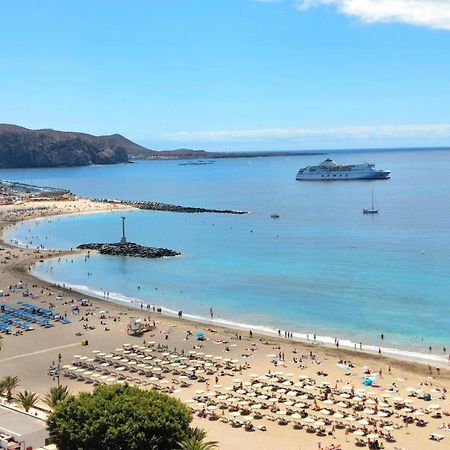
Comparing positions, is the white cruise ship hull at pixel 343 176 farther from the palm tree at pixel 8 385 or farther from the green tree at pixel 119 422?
the green tree at pixel 119 422

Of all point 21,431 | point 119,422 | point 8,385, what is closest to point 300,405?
point 119,422

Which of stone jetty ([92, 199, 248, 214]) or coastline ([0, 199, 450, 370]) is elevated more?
stone jetty ([92, 199, 248, 214])

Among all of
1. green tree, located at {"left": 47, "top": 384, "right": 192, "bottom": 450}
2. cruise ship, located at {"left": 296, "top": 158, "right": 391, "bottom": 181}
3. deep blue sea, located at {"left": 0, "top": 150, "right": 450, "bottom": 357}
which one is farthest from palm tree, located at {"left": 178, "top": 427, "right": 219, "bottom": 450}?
cruise ship, located at {"left": 296, "top": 158, "right": 391, "bottom": 181}

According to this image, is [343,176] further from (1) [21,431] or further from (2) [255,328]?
(1) [21,431]

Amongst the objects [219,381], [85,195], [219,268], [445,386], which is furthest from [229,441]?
[85,195]

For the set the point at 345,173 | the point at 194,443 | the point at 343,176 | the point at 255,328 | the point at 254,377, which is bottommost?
the point at 255,328

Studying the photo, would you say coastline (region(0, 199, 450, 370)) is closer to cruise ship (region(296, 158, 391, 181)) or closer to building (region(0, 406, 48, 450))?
building (region(0, 406, 48, 450))
